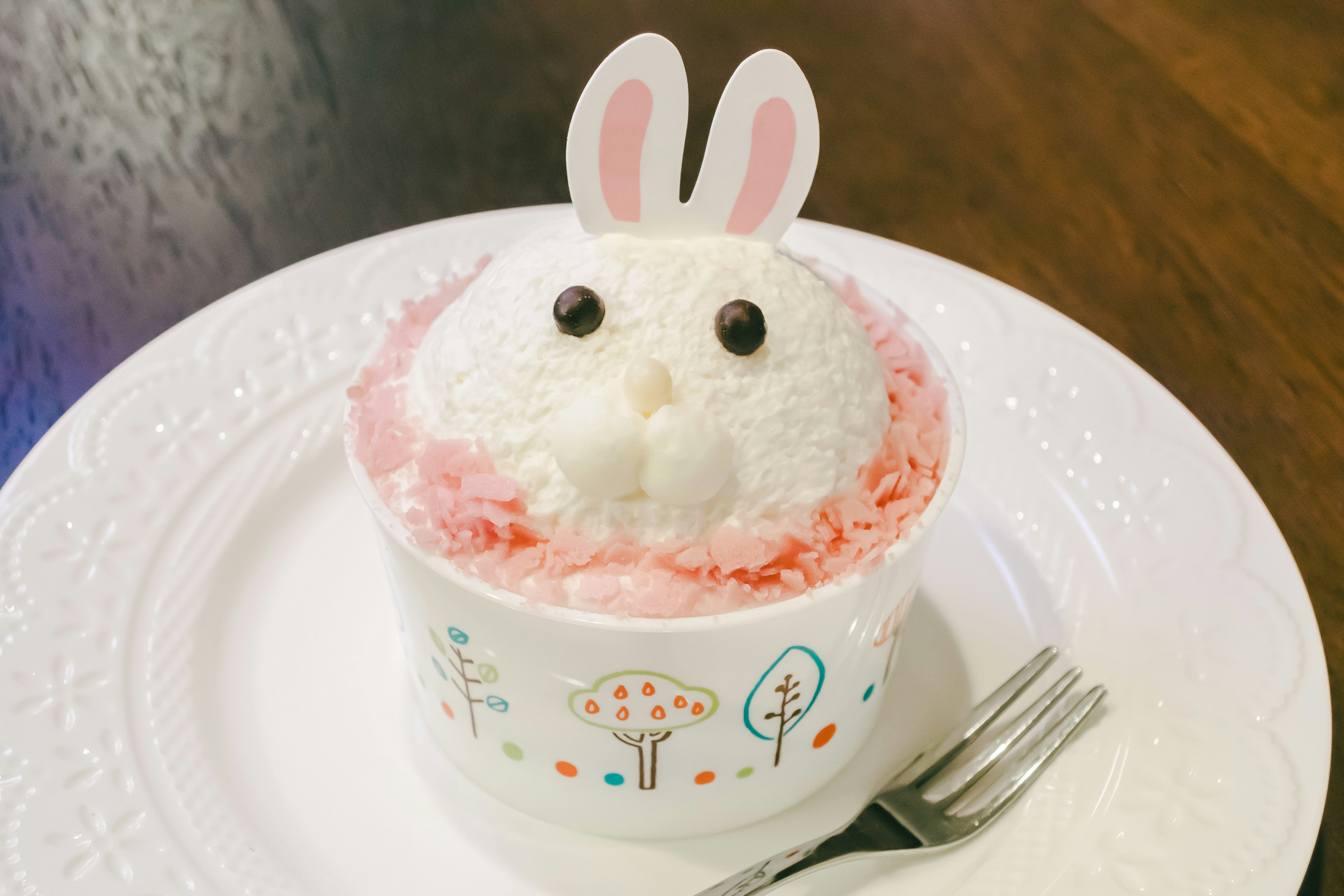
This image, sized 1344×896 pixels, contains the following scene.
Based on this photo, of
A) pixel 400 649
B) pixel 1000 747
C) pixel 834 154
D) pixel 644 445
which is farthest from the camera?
pixel 834 154

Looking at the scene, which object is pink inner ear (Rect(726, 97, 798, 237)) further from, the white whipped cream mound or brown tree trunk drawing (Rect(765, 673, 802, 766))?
brown tree trunk drawing (Rect(765, 673, 802, 766))

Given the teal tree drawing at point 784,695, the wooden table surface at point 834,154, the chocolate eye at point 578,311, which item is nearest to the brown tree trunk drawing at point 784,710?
the teal tree drawing at point 784,695

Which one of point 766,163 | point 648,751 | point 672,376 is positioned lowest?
point 648,751

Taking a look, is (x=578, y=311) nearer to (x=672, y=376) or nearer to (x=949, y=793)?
(x=672, y=376)

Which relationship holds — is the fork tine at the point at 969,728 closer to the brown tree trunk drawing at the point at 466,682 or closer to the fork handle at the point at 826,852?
the fork handle at the point at 826,852

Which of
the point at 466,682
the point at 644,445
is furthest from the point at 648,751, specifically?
the point at 644,445

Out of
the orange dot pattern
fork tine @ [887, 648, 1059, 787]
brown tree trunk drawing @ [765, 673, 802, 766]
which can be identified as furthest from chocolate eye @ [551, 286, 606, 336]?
fork tine @ [887, 648, 1059, 787]

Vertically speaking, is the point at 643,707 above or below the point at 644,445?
below
